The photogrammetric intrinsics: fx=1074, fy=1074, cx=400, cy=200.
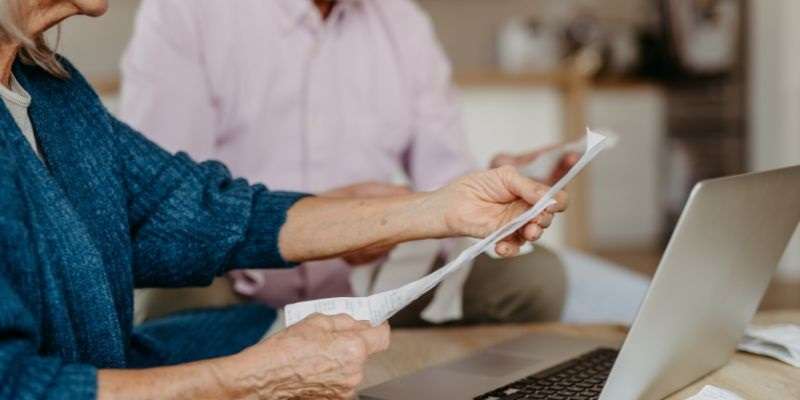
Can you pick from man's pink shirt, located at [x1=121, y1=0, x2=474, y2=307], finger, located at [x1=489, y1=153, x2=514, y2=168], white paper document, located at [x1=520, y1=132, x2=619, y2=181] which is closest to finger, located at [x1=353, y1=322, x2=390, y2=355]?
white paper document, located at [x1=520, y1=132, x2=619, y2=181]

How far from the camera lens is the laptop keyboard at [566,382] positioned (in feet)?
3.30

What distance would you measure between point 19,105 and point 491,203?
0.48 m

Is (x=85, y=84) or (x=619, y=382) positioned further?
(x=85, y=84)

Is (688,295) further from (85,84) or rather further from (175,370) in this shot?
(85,84)

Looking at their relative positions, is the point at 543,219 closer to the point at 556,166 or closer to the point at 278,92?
the point at 556,166

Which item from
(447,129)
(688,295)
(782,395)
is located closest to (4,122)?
(688,295)

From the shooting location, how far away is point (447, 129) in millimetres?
1890

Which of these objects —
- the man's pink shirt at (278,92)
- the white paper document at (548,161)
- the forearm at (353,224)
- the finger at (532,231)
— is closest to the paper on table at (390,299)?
the finger at (532,231)

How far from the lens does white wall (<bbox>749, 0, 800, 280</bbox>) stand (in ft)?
12.6

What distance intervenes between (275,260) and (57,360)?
0.44m

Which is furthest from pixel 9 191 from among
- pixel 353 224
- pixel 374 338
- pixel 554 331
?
pixel 554 331

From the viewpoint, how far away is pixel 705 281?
0.93 meters

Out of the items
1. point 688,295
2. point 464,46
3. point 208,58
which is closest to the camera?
point 688,295

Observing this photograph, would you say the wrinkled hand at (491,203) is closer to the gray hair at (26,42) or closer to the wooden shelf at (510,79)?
the gray hair at (26,42)
